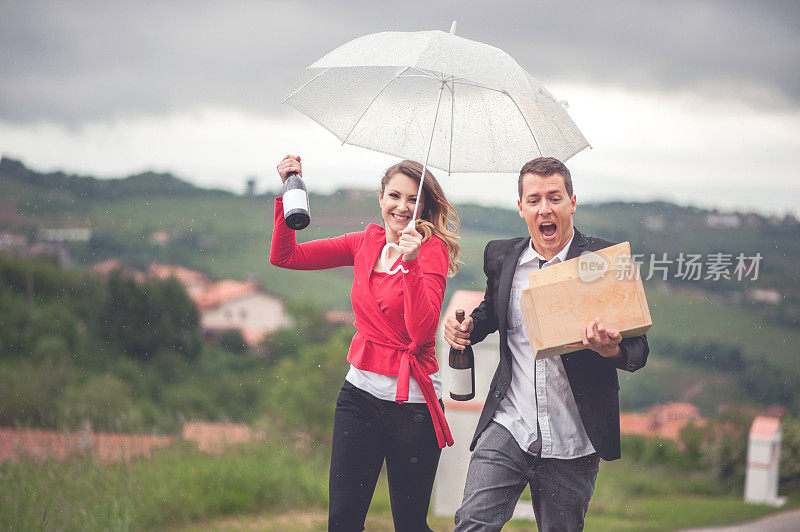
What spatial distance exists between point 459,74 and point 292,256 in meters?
0.96

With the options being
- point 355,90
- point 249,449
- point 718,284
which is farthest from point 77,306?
point 355,90

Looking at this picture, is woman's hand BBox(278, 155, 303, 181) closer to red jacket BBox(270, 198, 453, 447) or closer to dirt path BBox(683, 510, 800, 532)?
red jacket BBox(270, 198, 453, 447)

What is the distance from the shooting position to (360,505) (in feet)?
9.68

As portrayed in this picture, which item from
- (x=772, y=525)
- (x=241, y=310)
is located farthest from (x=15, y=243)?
(x=772, y=525)

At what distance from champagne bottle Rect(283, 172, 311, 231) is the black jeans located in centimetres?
62

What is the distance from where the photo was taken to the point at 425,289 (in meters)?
2.82

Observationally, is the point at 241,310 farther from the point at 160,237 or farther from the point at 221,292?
the point at 160,237

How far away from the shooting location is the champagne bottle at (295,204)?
9.40ft

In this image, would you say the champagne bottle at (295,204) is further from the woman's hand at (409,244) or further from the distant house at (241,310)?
the distant house at (241,310)

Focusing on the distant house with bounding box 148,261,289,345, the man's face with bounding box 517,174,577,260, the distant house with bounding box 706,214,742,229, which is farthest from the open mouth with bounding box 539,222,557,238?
the distant house with bounding box 148,261,289,345

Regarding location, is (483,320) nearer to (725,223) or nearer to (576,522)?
(576,522)

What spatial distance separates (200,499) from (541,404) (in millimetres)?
3713

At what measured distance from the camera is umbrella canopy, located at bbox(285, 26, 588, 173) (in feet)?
9.29

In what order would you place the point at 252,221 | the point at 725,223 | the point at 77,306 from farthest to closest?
1. the point at 252,221
2. the point at 77,306
3. the point at 725,223
